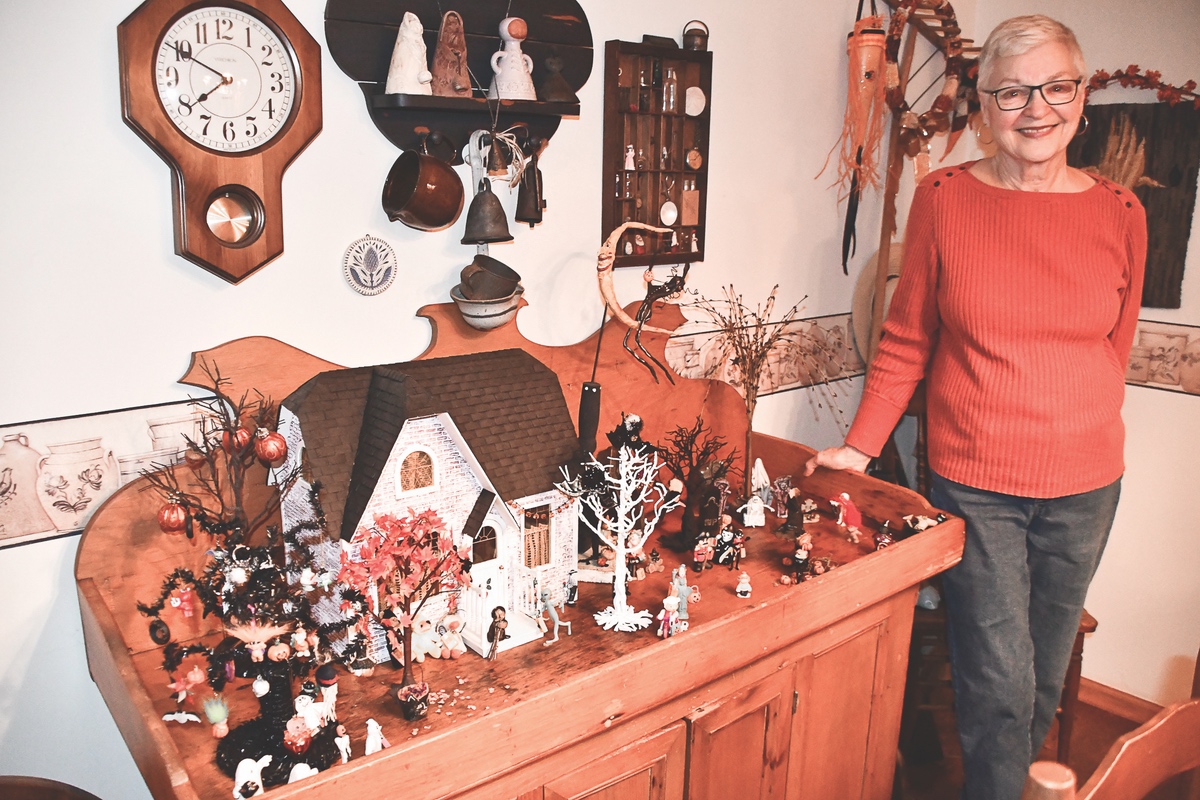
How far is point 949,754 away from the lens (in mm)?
2738

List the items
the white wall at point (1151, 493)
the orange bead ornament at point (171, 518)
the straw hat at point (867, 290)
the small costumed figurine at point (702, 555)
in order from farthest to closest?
the straw hat at point (867, 290) < the white wall at point (1151, 493) < the small costumed figurine at point (702, 555) < the orange bead ornament at point (171, 518)

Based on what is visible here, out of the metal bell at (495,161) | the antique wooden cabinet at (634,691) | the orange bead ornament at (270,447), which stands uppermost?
the metal bell at (495,161)

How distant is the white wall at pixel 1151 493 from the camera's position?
100 inches

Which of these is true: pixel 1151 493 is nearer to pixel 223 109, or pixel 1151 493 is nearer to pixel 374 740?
pixel 374 740

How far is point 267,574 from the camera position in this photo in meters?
1.38

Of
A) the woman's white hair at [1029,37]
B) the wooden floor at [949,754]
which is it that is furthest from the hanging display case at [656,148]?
the wooden floor at [949,754]

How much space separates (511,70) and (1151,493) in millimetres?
2283

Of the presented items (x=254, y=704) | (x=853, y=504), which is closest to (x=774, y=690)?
(x=853, y=504)

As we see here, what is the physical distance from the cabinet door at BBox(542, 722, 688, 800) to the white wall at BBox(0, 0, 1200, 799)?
2.81ft

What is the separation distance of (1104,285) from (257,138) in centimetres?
167

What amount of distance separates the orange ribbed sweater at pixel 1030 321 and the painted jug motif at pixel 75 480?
165 cm

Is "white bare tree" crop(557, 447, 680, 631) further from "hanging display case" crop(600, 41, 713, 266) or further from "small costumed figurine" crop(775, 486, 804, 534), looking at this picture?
"hanging display case" crop(600, 41, 713, 266)

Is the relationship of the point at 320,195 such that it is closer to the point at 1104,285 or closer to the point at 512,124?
the point at 512,124

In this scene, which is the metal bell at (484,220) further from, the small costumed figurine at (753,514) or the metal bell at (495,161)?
the small costumed figurine at (753,514)
